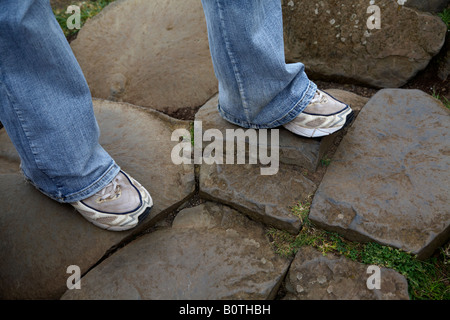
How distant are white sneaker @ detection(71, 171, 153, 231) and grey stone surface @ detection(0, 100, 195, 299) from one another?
5 cm

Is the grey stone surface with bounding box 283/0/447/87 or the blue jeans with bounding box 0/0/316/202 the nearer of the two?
the blue jeans with bounding box 0/0/316/202

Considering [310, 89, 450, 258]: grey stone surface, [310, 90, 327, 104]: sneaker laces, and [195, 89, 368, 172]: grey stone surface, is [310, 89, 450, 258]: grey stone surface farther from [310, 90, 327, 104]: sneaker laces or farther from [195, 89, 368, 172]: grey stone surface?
[310, 90, 327, 104]: sneaker laces

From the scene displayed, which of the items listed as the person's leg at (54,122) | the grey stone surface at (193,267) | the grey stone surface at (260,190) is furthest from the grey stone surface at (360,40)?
the person's leg at (54,122)

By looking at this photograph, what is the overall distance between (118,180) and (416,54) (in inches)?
61.8

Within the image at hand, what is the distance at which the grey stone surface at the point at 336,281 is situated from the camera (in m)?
1.25

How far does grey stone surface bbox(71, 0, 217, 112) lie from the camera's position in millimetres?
1972

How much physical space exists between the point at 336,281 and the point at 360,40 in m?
1.25

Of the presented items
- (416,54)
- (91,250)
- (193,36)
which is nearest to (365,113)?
(416,54)

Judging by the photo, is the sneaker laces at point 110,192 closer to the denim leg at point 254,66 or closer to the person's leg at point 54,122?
the person's leg at point 54,122

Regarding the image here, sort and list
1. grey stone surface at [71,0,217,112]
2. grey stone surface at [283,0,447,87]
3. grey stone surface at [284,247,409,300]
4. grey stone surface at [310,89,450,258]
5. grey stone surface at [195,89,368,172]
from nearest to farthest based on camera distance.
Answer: grey stone surface at [284,247,409,300] → grey stone surface at [310,89,450,258] → grey stone surface at [195,89,368,172] → grey stone surface at [283,0,447,87] → grey stone surface at [71,0,217,112]

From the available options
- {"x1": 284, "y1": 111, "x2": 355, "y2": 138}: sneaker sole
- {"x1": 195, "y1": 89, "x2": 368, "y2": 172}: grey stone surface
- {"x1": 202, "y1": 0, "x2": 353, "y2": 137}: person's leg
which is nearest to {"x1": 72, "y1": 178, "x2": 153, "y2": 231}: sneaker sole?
{"x1": 195, "y1": 89, "x2": 368, "y2": 172}: grey stone surface

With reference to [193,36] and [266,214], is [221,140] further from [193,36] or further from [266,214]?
[193,36]

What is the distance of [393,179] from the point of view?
147 centimetres

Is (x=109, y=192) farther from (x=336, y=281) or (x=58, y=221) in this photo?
(x=336, y=281)
